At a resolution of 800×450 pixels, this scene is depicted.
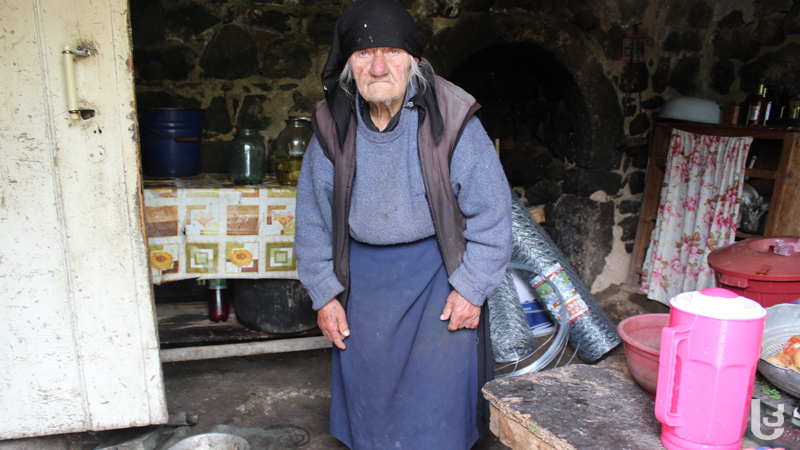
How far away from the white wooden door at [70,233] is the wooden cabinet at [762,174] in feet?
10.2

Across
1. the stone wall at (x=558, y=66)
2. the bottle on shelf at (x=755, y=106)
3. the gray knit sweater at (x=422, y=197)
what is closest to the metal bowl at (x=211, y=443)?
the gray knit sweater at (x=422, y=197)

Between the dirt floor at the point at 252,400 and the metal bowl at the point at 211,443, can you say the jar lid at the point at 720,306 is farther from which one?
the metal bowl at the point at 211,443

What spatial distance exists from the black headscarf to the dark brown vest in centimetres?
3

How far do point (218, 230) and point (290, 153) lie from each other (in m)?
0.51

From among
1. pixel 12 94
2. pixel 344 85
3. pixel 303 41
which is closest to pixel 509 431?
pixel 344 85

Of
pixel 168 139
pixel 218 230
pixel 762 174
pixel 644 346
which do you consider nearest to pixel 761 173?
pixel 762 174

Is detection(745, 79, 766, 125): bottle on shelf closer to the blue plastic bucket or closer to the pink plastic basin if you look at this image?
the pink plastic basin

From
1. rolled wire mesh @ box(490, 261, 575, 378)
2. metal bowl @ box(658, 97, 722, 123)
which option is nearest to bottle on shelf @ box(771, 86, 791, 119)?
metal bowl @ box(658, 97, 722, 123)

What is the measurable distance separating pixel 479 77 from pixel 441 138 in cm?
250

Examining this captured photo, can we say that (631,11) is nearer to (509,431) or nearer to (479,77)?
(479,77)

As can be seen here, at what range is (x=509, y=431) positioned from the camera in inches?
44.6

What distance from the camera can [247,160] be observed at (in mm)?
2717

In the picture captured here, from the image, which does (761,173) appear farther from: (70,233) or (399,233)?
(70,233)

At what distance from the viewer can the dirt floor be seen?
7.06ft
